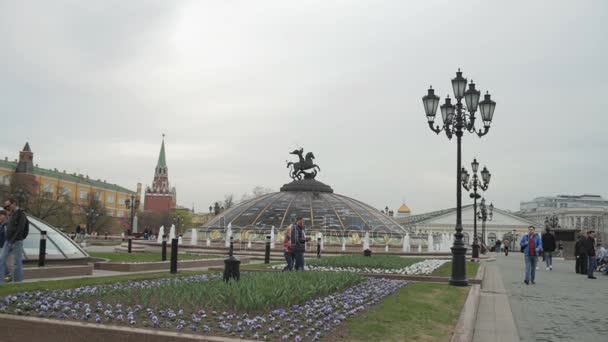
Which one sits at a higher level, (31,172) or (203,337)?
(31,172)

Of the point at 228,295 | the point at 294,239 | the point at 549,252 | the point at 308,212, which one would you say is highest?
the point at 308,212

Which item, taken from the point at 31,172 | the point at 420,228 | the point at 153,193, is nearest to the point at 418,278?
the point at 420,228

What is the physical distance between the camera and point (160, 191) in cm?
13525

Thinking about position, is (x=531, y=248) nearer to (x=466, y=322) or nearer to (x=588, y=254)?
(x=588, y=254)

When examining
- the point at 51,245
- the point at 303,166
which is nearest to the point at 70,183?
the point at 303,166

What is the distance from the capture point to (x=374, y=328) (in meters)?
5.98

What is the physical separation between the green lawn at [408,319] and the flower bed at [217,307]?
8.9 inches

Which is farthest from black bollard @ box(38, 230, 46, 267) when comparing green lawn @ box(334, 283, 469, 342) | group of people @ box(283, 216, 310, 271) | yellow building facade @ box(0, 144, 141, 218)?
yellow building facade @ box(0, 144, 141, 218)

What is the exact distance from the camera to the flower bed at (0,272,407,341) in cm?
565

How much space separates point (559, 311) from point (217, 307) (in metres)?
5.85

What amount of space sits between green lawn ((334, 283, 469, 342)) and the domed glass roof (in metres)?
22.8

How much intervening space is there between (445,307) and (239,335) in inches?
160

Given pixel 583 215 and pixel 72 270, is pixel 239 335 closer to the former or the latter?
pixel 72 270

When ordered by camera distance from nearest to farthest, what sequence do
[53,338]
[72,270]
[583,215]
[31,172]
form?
[53,338]
[72,270]
[31,172]
[583,215]
